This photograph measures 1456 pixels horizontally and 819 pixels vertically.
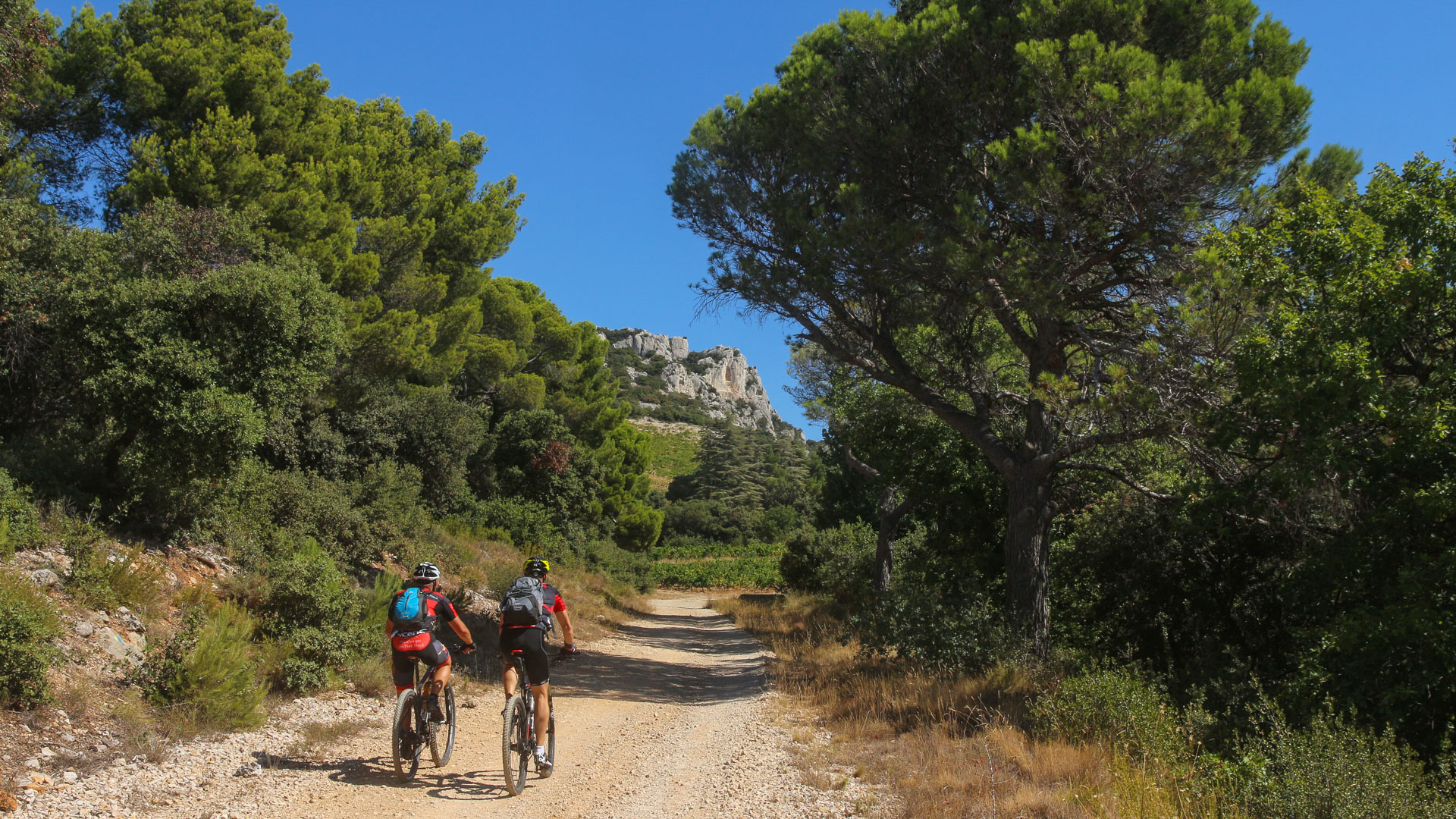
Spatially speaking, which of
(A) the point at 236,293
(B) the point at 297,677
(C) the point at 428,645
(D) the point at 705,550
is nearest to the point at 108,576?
(B) the point at 297,677

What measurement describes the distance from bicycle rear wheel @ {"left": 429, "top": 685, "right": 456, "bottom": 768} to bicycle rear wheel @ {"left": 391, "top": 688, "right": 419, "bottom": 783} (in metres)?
0.32

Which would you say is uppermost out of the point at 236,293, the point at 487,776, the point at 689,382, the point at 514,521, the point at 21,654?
the point at 689,382

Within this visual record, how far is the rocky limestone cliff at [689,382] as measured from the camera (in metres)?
123

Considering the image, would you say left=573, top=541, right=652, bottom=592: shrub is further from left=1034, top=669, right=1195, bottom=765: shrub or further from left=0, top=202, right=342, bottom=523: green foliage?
left=1034, top=669, right=1195, bottom=765: shrub

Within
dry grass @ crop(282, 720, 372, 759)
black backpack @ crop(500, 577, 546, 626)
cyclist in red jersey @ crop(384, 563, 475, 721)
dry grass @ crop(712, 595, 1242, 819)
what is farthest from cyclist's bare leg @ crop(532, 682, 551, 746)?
dry grass @ crop(712, 595, 1242, 819)

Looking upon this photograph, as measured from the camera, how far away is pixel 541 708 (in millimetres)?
6379

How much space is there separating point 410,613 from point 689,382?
13886cm

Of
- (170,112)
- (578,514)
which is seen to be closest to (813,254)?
(170,112)

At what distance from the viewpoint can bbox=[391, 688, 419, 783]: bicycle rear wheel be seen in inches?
233

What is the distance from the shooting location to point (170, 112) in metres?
13.8

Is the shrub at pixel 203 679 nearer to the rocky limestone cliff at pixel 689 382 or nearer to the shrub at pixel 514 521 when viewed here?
the shrub at pixel 514 521

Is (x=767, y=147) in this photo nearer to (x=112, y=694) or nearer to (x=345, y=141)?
(x=112, y=694)

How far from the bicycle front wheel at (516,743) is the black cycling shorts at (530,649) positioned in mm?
206

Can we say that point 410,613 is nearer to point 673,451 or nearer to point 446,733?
point 446,733
